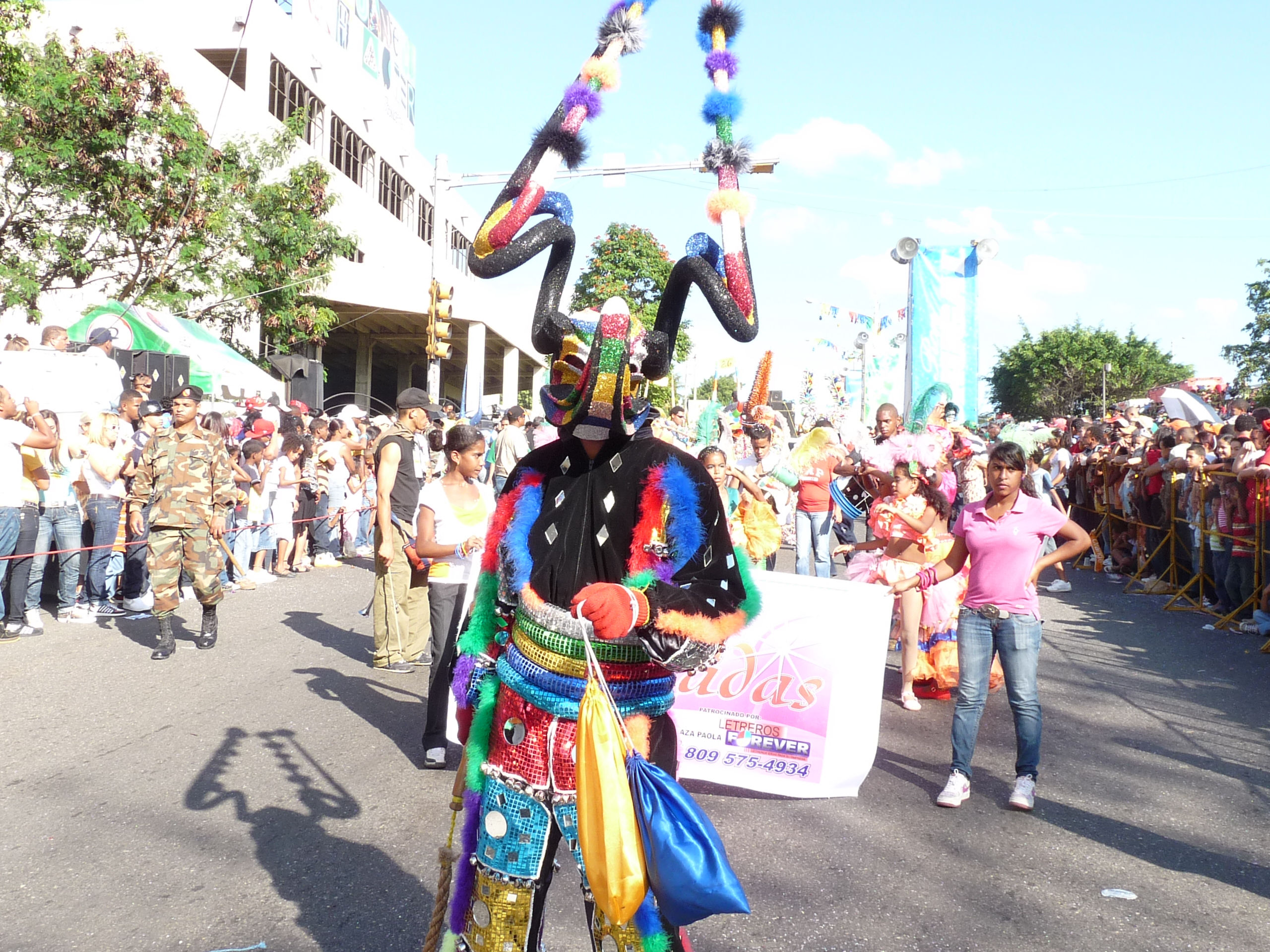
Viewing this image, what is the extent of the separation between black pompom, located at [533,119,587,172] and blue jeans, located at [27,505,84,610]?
7472 millimetres

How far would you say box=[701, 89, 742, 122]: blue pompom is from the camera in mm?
3084

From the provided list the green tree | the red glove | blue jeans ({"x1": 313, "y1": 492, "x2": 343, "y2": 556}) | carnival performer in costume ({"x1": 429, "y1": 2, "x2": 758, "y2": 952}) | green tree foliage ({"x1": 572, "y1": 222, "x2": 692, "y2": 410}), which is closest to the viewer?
the red glove

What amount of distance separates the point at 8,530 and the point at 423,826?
5.58m

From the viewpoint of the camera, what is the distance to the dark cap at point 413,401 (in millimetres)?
7824

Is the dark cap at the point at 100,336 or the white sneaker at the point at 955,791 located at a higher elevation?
the dark cap at the point at 100,336

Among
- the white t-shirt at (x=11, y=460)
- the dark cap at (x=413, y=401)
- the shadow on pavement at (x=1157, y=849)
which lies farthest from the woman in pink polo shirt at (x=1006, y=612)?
the white t-shirt at (x=11, y=460)

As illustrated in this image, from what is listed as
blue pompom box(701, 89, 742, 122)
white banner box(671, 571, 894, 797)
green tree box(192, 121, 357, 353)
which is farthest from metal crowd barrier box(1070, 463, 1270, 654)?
green tree box(192, 121, 357, 353)

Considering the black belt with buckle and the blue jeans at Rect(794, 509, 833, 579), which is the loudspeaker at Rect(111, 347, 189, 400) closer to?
the blue jeans at Rect(794, 509, 833, 579)

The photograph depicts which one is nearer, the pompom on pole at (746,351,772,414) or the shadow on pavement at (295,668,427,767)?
the pompom on pole at (746,351,772,414)

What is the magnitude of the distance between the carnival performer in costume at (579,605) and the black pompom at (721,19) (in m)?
0.75

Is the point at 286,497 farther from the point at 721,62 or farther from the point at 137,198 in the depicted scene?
the point at 721,62

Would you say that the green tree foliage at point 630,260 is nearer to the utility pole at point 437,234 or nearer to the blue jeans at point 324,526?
the utility pole at point 437,234

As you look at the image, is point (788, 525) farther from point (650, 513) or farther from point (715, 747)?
point (650, 513)

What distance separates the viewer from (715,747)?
5.48 metres
